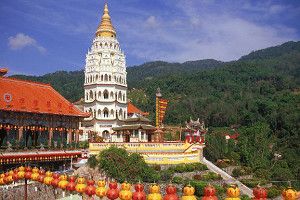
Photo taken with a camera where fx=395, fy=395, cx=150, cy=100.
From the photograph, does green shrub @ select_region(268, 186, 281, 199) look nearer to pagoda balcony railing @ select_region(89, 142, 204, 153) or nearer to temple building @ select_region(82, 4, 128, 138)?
pagoda balcony railing @ select_region(89, 142, 204, 153)

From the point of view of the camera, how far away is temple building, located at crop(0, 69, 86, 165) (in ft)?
99.0

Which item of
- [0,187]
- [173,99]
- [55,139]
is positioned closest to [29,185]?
[0,187]

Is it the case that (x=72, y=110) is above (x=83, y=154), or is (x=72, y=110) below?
above

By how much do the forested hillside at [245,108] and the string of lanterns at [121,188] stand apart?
2487cm

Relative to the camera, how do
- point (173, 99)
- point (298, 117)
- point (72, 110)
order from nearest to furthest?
point (72, 110) → point (298, 117) → point (173, 99)

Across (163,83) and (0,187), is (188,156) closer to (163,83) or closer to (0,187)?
(0,187)

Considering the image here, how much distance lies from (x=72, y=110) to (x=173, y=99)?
68699 millimetres

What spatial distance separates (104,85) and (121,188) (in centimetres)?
3354

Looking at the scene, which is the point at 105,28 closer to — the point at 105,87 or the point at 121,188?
the point at 105,87

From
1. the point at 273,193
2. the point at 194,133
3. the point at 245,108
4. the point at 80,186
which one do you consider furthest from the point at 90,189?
the point at 245,108

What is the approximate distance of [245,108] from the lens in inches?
3408

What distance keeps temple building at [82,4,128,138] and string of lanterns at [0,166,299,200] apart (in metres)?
26.4

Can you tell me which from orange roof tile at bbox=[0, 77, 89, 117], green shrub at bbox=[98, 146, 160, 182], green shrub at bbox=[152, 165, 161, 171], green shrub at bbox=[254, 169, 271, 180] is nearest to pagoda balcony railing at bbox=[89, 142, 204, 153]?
green shrub at bbox=[152, 165, 161, 171]

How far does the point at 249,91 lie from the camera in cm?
10844
